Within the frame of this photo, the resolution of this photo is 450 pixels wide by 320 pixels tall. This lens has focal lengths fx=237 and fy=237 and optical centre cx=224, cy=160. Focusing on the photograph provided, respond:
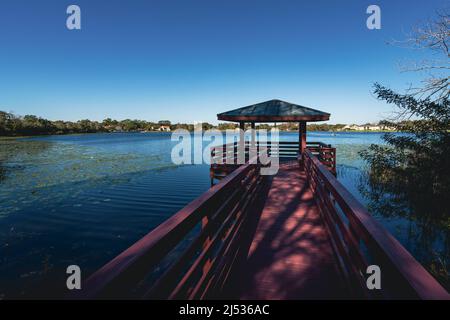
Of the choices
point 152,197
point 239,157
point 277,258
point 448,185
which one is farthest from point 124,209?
point 448,185

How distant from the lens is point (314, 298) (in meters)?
2.62

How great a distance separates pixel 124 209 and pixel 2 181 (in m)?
9.90

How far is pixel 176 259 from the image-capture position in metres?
2.06

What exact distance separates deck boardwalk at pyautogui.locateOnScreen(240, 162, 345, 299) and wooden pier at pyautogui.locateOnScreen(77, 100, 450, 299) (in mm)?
11

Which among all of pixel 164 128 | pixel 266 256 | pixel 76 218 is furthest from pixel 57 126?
pixel 266 256

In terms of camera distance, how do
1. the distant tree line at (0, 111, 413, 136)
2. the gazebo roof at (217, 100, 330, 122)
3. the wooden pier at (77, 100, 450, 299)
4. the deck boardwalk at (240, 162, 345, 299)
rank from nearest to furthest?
the wooden pier at (77, 100, 450, 299), the deck boardwalk at (240, 162, 345, 299), the gazebo roof at (217, 100, 330, 122), the distant tree line at (0, 111, 413, 136)

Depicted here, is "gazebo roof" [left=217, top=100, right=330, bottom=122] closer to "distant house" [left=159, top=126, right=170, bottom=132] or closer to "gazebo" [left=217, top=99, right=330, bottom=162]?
"gazebo" [left=217, top=99, right=330, bottom=162]

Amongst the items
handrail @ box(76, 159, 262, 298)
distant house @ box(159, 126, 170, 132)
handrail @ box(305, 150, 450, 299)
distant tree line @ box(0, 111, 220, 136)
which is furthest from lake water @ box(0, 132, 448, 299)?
distant house @ box(159, 126, 170, 132)

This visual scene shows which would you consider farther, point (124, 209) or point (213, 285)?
point (124, 209)

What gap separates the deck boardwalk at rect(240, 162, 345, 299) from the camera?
2740mm

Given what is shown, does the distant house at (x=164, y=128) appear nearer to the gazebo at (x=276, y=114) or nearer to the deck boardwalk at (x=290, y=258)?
the gazebo at (x=276, y=114)

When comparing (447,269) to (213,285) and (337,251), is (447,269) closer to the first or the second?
(337,251)

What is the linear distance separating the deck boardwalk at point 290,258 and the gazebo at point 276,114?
188 inches

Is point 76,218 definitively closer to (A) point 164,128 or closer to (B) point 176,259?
(B) point 176,259
